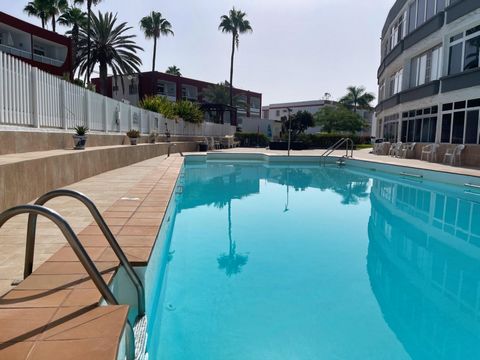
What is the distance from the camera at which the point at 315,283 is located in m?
4.48

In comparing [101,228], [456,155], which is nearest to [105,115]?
[101,228]

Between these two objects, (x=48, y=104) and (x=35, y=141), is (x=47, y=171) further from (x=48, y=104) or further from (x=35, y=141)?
(x=48, y=104)

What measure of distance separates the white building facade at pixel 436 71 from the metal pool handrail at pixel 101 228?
16478 millimetres

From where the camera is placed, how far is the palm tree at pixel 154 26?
41.1 metres

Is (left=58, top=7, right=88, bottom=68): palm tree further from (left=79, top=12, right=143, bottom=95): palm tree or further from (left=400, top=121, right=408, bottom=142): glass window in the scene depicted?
(left=400, top=121, right=408, bottom=142): glass window

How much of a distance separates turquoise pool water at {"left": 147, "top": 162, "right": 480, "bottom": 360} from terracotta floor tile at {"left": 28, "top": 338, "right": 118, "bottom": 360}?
1.51 m

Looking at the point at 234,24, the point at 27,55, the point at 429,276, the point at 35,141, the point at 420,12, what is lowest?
the point at 429,276

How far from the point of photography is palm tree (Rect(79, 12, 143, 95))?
92.8 ft

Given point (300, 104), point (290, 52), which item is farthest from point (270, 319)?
point (300, 104)

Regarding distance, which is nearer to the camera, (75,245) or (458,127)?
(75,245)

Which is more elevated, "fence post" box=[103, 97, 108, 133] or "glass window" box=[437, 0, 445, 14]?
"glass window" box=[437, 0, 445, 14]

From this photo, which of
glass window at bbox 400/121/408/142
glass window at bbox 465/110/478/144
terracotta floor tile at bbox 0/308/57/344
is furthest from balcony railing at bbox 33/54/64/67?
terracotta floor tile at bbox 0/308/57/344

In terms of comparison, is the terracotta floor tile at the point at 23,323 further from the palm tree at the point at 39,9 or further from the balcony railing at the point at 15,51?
the palm tree at the point at 39,9

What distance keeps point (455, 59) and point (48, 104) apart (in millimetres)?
16933
